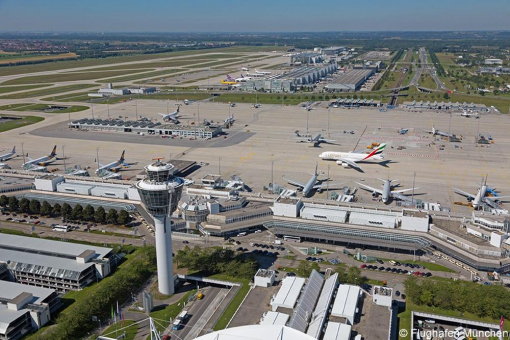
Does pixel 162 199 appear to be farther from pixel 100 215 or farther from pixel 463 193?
pixel 463 193

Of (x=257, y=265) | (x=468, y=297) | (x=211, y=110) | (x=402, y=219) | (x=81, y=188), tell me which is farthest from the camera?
(x=211, y=110)

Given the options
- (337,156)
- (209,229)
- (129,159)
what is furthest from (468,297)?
(129,159)

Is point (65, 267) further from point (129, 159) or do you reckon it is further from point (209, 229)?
point (129, 159)

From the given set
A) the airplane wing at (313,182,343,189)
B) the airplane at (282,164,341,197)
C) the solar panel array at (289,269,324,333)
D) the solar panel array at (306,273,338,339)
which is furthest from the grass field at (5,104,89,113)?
the solar panel array at (306,273,338,339)

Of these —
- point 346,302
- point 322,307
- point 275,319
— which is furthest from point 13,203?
point 346,302

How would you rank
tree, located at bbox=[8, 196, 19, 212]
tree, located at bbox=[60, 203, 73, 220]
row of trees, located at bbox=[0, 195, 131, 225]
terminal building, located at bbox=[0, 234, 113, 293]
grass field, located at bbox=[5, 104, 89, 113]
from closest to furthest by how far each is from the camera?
terminal building, located at bbox=[0, 234, 113, 293], row of trees, located at bbox=[0, 195, 131, 225], tree, located at bbox=[60, 203, 73, 220], tree, located at bbox=[8, 196, 19, 212], grass field, located at bbox=[5, 104, 89, 113]

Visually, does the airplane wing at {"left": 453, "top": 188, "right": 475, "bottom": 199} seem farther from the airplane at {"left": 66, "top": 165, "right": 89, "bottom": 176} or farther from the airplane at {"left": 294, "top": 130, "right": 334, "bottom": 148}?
the airplane at {"left": 66, "top": 165, "right": 89, "bottom": 176}

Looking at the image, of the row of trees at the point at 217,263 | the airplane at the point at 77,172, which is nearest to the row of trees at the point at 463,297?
the row of trees at the point at 217,263
